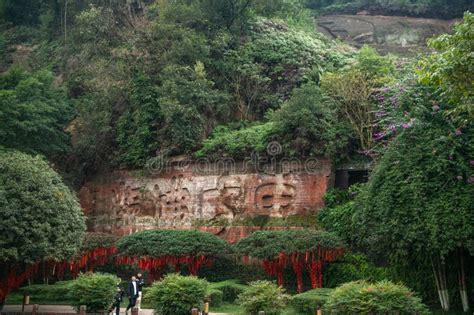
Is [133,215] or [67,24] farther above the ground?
[67,24]

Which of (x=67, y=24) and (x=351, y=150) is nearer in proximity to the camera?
(x=351, y=150)

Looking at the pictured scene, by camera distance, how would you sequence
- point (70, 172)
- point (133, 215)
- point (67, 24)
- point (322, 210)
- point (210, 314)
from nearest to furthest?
point (210, 314)
point (322, 210)
point (133, 215)
point (70, 172)
point (67, 24)

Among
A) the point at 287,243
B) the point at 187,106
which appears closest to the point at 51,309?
the point at 287,243

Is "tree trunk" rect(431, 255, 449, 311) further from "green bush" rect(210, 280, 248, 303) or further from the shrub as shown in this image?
"green bush" rect(210, 280, 248, 303)

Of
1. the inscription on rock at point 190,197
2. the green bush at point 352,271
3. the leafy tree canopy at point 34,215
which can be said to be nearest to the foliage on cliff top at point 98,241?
the inscription on rock at point 190,197

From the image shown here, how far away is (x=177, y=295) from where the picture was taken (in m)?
14.4

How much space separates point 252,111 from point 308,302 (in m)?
13.0

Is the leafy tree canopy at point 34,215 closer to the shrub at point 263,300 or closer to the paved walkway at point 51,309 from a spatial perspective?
the paved walkway at point 51,309

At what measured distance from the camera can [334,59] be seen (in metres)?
28.5

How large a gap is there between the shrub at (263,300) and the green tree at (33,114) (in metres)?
13.8

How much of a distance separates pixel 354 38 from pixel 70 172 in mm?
20471

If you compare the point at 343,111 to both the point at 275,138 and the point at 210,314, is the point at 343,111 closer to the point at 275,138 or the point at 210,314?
the point at 275,138

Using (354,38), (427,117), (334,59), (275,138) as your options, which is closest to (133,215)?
(275,138)

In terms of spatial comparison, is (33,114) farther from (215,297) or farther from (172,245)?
(215,297)
